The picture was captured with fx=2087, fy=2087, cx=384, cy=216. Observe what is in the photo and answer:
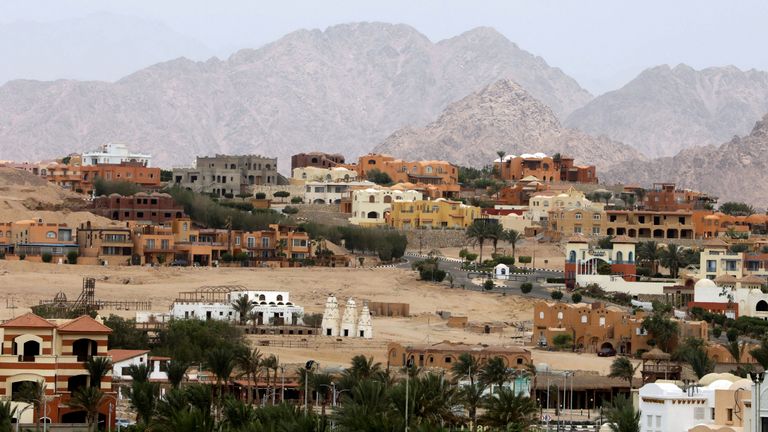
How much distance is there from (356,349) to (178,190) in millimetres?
54122

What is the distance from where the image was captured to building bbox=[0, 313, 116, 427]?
2571 inches

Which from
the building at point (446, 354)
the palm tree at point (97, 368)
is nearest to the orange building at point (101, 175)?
the building at point (446, 354)

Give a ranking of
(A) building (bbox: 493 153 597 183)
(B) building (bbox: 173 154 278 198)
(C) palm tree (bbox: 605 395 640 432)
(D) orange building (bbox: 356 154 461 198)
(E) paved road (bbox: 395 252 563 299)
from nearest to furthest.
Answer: (C) palm tree (bbox: 605 395 640 432) < (E) paved road (bbox: 395 252 563 299) < (B) building (bbox: 173 154 278 198) < (D) orange building (bbox: 356 154 461 198) < (A) building (bbox: 493 153 597 183)

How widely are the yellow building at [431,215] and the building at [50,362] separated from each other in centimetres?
8438

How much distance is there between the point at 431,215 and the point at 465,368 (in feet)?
223

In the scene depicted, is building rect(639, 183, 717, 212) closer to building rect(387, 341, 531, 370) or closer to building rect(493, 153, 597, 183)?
building rect(493, 153, 597, 183)

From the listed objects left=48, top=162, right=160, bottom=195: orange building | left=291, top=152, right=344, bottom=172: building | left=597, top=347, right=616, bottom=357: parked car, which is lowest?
left=597, top=347, right=616, bottom=357: parked car

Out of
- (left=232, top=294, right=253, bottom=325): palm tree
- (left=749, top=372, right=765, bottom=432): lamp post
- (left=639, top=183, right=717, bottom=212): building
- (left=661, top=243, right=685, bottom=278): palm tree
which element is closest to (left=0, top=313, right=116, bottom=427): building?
(left=749, top=372, right=765, bottom=432): lamp post

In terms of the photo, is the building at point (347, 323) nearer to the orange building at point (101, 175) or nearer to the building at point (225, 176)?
the orange building at point (101, 175)

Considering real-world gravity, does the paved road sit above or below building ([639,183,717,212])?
below

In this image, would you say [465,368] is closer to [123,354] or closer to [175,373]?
[123,354]

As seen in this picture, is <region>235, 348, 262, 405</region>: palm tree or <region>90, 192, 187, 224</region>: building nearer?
<region>235, 348, 262, 405</region>: palm tree

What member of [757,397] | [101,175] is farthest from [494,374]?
[101,175]

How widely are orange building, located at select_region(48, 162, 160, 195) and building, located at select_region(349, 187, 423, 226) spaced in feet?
54.6
